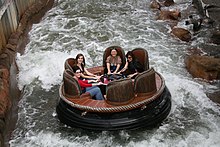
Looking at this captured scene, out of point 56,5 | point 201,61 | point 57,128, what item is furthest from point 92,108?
point 56,5

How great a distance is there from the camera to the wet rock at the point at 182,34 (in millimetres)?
12224

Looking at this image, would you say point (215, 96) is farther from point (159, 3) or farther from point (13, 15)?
point (159, 3)

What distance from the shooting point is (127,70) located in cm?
803

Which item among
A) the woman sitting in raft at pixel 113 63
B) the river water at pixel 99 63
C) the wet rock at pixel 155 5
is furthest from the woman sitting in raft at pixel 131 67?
the wet rock at pixel 155 5

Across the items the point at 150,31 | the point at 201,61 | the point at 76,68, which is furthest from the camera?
the point at 150,31

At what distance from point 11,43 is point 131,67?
4.30 m

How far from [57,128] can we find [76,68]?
1.45 metres

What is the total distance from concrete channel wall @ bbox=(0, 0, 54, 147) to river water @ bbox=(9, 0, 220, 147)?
0.81 feet

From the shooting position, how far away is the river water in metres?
7.15

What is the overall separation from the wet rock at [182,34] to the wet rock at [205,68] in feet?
8.38

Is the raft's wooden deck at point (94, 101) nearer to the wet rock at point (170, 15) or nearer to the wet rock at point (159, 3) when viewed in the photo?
the wet rock at point (170, 15)

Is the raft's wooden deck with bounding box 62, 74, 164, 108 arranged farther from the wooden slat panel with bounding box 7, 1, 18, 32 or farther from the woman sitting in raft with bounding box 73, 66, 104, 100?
the wooden slat panel with bounding box 7, 1, 18, 32

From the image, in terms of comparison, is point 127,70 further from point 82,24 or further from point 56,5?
point 56,5

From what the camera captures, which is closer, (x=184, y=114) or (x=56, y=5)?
(x=184, y=114)
